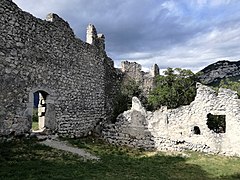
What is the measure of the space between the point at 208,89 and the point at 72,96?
6.63 metres

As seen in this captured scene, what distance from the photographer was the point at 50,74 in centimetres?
1274

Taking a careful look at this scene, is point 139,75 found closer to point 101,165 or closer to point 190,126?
point 190,126

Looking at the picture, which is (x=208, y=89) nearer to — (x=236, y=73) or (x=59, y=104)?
(x=59, y=104)

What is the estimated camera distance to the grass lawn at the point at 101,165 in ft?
25.0

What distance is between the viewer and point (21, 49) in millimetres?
11047

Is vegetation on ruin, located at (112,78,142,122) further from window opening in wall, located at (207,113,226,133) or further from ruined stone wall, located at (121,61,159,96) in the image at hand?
window opening in wall, located at (207,113,226,133)

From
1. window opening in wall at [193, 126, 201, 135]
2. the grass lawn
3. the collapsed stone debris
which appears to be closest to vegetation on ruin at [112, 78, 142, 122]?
the collapsed stone debris

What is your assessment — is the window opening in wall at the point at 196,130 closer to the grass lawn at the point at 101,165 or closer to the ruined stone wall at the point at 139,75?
the grass lawn at the point at 101,165

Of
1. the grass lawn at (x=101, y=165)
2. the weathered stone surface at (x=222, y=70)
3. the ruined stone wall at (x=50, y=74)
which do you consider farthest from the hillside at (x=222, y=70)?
the grass lawn at (x=101, y=165)

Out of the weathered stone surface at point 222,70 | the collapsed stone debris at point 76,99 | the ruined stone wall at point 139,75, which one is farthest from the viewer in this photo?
the weathered stone surface at point 222,70

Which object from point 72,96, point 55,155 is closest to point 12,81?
point 55,155

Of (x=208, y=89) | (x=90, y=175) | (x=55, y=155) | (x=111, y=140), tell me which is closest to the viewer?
(x=90, y=175)

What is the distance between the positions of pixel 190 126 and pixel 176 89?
397cm

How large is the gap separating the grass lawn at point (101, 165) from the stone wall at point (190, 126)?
1.31 meters
